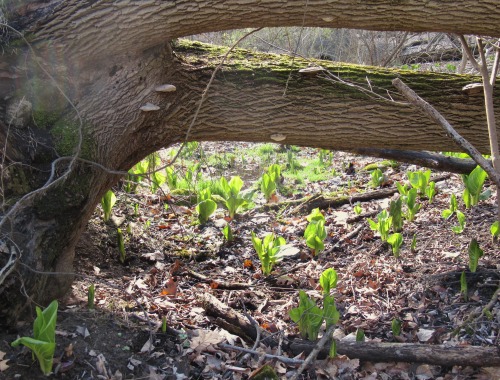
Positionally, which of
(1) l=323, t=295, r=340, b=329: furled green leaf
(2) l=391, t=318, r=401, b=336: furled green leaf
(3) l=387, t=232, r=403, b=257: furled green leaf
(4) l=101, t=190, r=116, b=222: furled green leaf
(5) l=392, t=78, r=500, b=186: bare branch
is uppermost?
(5) l=392, t=78, r=500, b=186: bare branch

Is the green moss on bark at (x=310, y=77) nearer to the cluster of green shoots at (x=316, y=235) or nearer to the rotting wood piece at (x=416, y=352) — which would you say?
the cluster of green shoots at (x=316, y=235)

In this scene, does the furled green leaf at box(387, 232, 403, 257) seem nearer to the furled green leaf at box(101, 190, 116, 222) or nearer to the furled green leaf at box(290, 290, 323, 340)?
the furled green leaf at box(290, 290, 323, 340)

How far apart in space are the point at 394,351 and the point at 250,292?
120cm

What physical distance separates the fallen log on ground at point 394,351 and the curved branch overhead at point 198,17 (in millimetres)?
1743

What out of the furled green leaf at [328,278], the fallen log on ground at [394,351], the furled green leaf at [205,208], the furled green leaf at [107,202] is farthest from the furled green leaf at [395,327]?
the furled green leaf at [107,202]

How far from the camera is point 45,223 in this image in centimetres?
292

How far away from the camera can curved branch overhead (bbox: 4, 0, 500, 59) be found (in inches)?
118

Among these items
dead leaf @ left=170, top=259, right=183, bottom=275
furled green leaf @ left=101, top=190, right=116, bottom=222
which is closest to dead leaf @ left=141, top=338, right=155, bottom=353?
dead leaf @ left=170, top=259, right=183, bottom=275

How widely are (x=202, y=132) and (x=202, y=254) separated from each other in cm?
106

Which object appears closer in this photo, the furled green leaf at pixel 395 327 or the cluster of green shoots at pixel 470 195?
the furled green leaf at pixel 395 327

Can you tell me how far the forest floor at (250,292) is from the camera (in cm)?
277

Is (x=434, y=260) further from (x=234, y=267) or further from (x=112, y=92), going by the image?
(x=112, y=92)

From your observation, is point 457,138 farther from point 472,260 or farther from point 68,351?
point 68,351

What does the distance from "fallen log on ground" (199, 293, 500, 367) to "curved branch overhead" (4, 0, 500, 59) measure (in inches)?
68.6
